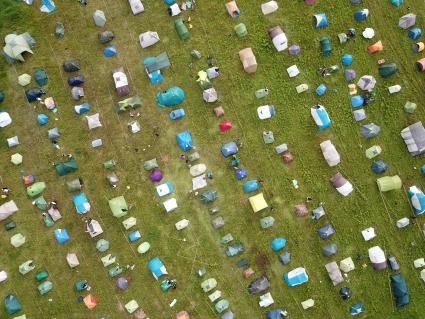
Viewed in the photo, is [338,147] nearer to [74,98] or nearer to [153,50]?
[153,50]

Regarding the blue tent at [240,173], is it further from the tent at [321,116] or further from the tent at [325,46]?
the tent at [325,46]

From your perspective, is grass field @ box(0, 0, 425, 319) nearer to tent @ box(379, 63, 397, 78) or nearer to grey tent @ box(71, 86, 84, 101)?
tent @ box(379, 63, 397, 78)

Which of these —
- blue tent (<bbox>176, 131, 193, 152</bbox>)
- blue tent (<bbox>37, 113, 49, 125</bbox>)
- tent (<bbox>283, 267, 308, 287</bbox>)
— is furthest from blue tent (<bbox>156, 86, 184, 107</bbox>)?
tent (<bbox>283, 267, 308, 287</bbox>)

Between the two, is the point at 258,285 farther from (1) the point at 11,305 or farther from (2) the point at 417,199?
(1) the point at 11,305

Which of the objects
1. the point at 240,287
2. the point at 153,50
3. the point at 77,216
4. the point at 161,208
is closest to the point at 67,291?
the point at 77,216

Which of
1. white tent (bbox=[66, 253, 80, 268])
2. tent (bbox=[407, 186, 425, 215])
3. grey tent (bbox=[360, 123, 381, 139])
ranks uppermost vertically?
grey tent (bbox=[360, 123, 381, 139])
